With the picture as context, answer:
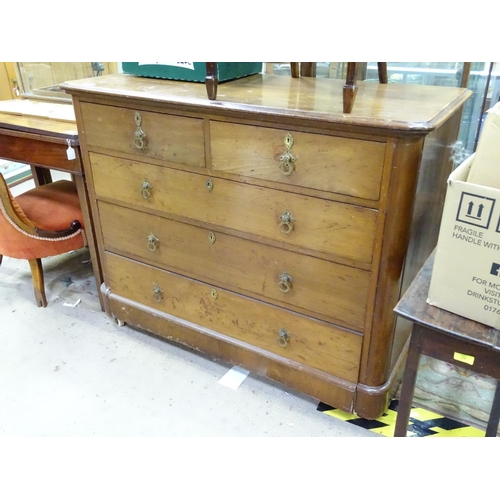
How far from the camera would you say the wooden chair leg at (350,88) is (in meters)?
1.17

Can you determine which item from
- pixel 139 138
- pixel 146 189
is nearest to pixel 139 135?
pixel 139 138

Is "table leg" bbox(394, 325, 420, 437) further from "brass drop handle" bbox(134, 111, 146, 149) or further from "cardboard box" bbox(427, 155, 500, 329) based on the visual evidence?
"brass drop handle" bbox(134, 111, 146, 149)

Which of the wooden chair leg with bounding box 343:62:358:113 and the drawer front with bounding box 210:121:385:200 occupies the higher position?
the wooden chair leg with bounding box 343:62:358:113

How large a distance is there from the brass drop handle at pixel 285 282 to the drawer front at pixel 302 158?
31cm

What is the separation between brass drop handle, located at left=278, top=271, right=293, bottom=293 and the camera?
149cm

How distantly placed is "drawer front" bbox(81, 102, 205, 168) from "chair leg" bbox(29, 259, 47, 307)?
2.47ft

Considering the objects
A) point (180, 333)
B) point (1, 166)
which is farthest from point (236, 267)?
point (1, 166)

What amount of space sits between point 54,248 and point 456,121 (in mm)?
1715

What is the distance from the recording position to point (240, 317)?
1.69m

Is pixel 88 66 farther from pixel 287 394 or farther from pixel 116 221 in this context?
pixel 287 394

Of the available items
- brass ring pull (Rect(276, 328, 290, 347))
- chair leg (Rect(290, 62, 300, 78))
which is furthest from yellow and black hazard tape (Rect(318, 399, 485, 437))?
chair leg (Rect(290, 62, 300, 78))

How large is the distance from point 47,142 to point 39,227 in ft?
1.27

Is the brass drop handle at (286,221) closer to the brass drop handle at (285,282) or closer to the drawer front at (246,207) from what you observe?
the drawer front at (246,207)

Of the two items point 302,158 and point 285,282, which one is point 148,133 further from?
point 285,282
